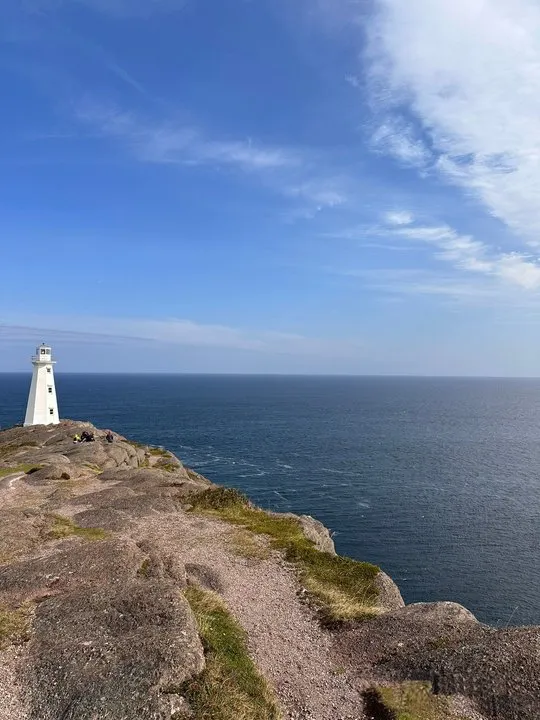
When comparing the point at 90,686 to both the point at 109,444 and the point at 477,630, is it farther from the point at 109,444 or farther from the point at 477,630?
the point at 109,444

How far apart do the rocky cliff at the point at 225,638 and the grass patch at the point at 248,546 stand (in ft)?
0.41

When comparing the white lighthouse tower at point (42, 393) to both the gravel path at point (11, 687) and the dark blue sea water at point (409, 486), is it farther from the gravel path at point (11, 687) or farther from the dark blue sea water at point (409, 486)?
the gravel path at point (11, 687)

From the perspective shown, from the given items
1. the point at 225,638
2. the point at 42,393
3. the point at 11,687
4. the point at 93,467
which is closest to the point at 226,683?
the point at 225,638

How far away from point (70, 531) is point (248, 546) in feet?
30.5

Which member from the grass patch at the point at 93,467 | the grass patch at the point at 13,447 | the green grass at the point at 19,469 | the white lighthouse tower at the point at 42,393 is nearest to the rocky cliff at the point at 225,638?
the green grass at the point at 19,469

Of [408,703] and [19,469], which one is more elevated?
[408,703]

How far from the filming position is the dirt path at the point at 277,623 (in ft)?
46.6

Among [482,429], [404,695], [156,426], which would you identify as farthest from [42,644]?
[482,429]

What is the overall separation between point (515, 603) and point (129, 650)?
4620cm

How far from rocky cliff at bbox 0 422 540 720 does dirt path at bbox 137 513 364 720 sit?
0.18 feet

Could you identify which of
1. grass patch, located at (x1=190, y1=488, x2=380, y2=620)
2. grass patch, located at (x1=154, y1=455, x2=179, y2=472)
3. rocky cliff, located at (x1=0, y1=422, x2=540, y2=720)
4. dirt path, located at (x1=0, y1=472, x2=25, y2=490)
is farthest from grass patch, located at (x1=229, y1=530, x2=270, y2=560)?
grass patch, located at (x1=154, y1=455, x2=179, y2=472)

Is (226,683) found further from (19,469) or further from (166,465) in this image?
(166,465)

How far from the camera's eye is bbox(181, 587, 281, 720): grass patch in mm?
12930

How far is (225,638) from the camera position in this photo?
1655 cm
